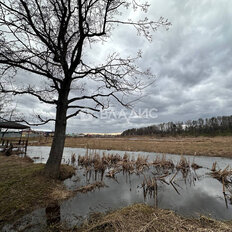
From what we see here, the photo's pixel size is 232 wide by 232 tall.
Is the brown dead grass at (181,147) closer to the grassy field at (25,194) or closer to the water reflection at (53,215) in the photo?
the grassy field at (25,194)

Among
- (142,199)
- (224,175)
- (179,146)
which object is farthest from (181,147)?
(142,199)

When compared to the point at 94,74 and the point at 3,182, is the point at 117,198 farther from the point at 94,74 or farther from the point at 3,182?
the point at 94,74

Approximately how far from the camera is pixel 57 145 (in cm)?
620

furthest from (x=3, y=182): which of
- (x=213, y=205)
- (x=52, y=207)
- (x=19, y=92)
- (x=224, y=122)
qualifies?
(x=224, y=122)

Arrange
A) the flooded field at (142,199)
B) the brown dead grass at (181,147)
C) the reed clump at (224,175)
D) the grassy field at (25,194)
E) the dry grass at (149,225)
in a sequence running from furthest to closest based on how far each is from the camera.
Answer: the brown dead grass at (181,147) → the reed clump at (224,175) → the grassy field at (25,194) → the flooded field at (142,199) → the dry grass at (149,225)

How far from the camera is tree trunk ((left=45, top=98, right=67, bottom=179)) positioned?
619cm

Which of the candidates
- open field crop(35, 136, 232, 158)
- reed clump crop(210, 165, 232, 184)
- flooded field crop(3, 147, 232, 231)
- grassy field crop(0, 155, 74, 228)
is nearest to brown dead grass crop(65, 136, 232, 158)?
open field crop(35, 136, 232, 158)

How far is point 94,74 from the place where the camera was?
6.79m

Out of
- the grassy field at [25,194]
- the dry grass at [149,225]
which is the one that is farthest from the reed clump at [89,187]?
the dry grass at [149,225]

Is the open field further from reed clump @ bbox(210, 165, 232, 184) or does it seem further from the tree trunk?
the tree trunk

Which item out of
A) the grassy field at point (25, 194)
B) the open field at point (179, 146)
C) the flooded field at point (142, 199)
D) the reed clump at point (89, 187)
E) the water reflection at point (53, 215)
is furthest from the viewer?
the open field at point (179, 146)

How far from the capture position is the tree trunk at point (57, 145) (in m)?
6.19

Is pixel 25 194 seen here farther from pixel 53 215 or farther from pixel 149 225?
pixel 149 225

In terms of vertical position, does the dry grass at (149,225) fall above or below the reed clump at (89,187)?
above
